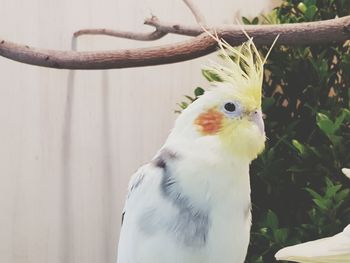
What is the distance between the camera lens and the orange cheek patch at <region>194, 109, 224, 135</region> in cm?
68

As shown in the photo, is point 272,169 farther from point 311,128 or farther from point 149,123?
point 149,123

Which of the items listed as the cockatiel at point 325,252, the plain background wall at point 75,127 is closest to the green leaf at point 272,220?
the plain background wall at point 75,127

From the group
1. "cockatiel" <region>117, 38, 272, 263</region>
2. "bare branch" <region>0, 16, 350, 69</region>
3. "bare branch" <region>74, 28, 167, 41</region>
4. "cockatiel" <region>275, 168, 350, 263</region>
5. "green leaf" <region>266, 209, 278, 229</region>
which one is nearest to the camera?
"cockatiel" <region>275, 168, 350, 263</region>

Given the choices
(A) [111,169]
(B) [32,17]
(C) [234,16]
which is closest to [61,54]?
(B) [32,17]

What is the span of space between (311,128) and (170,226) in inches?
18.5

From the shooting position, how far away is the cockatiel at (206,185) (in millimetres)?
661

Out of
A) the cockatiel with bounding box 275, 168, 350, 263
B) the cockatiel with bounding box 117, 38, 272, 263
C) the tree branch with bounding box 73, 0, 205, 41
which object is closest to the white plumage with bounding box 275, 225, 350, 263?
the cockatiel with bounding box 275, 168, 350, 263

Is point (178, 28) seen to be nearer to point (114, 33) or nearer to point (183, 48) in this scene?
point (183, 48)

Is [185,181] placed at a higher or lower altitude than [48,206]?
higher

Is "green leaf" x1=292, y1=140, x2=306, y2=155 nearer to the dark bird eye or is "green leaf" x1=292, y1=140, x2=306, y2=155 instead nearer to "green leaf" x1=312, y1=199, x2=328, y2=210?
"green leaf" x1=312, y1=199, x2=328, y2=210

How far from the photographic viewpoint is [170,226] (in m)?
0.67

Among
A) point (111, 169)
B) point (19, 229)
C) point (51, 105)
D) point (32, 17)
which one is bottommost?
point (19, 229)

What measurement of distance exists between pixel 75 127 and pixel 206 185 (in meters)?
0.55

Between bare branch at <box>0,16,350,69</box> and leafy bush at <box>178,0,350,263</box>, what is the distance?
152 mm
